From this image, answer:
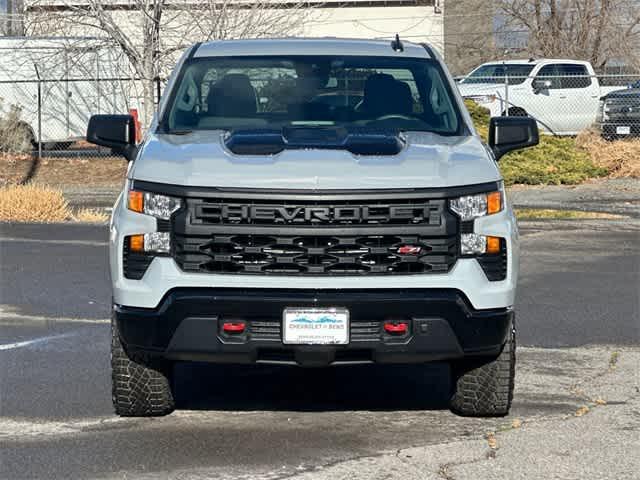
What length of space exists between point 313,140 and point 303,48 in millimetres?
1478

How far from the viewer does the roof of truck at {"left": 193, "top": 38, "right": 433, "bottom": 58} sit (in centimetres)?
852

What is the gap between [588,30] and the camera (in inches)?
1757

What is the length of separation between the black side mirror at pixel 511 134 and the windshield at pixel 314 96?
226 millimetres

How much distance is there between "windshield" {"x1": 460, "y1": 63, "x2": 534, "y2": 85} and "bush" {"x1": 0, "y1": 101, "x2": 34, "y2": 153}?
9362mm

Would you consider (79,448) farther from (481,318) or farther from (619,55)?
(619,55)

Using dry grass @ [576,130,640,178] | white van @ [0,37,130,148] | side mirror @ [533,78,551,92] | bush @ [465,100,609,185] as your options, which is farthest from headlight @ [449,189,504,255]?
side mirror @ [533,78,551,92]

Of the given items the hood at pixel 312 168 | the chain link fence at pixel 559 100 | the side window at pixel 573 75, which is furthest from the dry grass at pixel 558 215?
the hood at pixel 312 168

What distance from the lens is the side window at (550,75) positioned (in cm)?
2973

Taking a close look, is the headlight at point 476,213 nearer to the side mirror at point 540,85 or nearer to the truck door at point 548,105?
the truck door at point 548,105

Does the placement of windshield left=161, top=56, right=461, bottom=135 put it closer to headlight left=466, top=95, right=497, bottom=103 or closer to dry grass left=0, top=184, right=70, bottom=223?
dry grass left=0, top=184, right=70, bottom=223

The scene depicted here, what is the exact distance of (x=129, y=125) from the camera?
315 inches

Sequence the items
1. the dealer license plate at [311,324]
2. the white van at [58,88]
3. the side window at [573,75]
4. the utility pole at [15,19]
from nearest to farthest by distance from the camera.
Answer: the dealer license plate at [311,324], the utility pole at [15,19], the white van at [58,88], the side window at [573,75]

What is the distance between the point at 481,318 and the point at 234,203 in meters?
1.33

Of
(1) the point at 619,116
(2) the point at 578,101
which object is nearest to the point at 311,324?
(1) the point at 619,116
